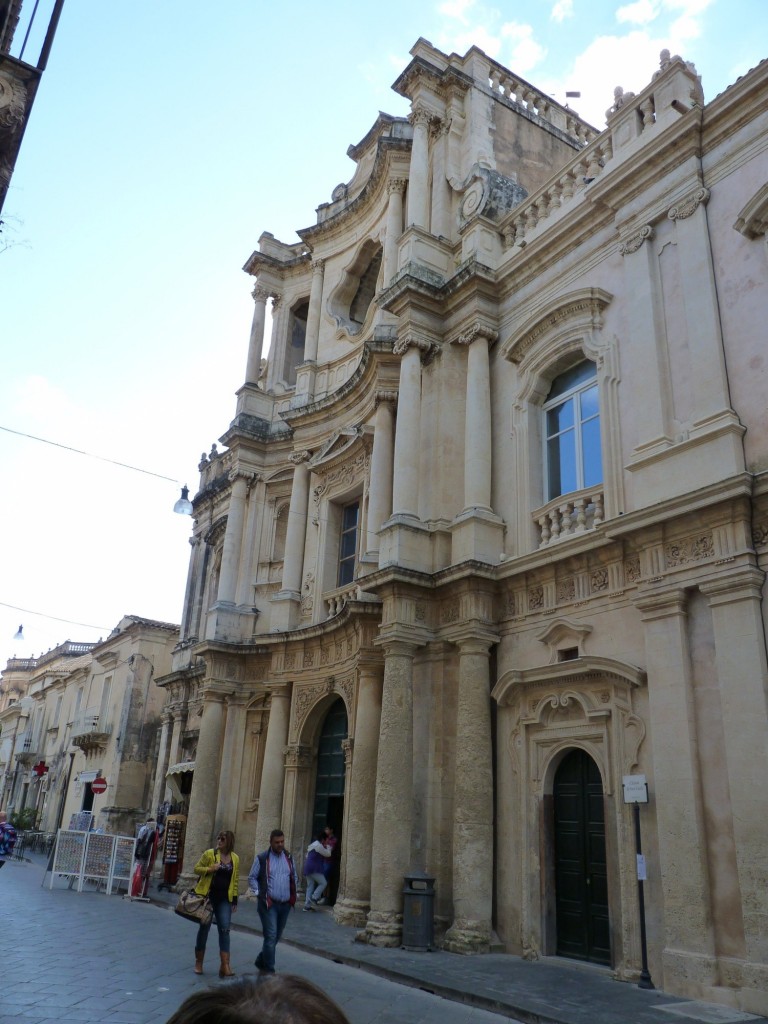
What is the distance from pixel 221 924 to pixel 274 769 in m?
8.41

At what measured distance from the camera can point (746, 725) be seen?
8.60m

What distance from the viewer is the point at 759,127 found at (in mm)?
10523

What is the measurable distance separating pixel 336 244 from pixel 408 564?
11.3 m

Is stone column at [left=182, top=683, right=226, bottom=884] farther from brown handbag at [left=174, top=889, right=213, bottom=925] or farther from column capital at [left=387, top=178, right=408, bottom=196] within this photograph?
column capital at [left=387, top=178, right=408, bottom=196]

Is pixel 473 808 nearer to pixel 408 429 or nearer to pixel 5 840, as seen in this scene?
pixel 408 429

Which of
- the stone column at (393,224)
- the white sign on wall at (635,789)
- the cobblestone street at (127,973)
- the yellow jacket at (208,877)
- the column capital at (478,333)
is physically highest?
the stone column at (393,224)

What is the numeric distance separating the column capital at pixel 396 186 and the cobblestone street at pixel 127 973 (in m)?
14.4

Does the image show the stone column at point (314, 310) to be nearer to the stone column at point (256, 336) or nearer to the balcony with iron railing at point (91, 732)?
the stone column at point (256, 336)

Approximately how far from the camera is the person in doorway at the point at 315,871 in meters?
15.3

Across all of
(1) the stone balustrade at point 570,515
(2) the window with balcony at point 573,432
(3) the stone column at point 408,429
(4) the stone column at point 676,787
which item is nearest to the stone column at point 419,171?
(3) the stone column at point 408,429

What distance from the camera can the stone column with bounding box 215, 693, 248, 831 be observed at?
18.2 metres

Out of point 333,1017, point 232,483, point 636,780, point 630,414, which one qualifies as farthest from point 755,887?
point 232,483

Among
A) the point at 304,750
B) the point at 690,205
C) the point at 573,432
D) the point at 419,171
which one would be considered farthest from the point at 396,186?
the point at 304,750

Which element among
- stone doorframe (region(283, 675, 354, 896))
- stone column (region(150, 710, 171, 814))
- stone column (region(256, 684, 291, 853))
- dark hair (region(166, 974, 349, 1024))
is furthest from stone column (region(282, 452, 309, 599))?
dark hair (region(166, 974, 349, 1024))
